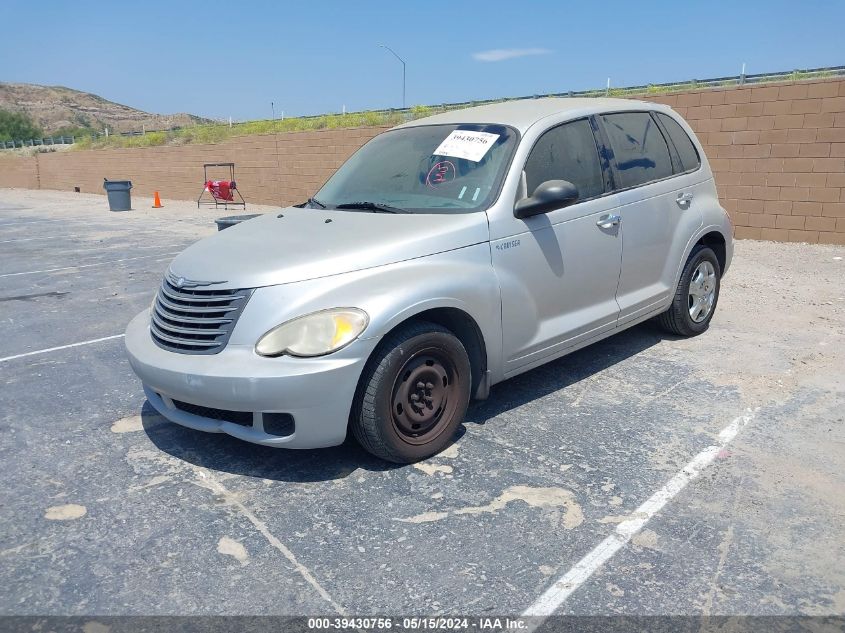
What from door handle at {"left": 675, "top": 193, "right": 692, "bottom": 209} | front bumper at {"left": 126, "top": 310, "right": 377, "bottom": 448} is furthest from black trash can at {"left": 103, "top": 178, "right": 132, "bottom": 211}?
front bumper at {"left": 126, "top": 310, "right": 377, "bottom": 448}

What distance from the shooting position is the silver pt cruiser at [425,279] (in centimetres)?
324

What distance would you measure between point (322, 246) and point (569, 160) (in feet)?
5.85

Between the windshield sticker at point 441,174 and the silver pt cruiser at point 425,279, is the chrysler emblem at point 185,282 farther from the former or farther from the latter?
the windshield sticker at point 441,174

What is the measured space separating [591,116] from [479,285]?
5.70 ft

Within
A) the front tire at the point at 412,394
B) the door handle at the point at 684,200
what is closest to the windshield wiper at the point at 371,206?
the front tire at the point at 412,394

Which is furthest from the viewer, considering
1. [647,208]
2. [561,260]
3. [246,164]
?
[246,164]

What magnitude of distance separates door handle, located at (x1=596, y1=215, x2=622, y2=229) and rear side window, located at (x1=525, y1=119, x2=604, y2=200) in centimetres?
16

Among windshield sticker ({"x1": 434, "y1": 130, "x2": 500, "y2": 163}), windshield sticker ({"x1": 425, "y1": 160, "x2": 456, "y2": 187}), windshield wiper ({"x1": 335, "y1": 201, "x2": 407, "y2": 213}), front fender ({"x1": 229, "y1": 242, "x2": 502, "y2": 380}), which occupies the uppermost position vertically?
windshield sticker ({"x1": 434, "y1": 130, "x2": 500, "y2": 163})

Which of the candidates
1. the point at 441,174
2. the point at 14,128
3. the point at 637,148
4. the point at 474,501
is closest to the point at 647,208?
the point at 637,148

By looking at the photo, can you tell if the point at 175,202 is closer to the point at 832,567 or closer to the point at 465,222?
the point at 465,222

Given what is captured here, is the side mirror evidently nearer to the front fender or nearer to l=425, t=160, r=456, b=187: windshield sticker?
the front fender

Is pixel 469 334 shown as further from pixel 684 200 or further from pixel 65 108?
pixel 65 108

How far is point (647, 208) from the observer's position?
4.84 metres

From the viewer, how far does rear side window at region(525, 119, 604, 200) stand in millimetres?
4188
